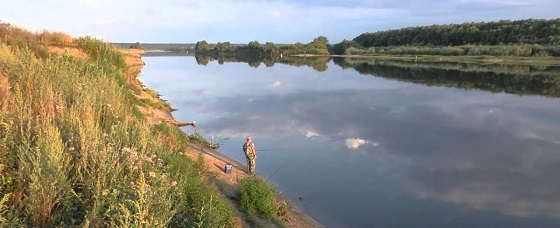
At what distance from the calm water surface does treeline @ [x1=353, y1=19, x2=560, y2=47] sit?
66.2 m

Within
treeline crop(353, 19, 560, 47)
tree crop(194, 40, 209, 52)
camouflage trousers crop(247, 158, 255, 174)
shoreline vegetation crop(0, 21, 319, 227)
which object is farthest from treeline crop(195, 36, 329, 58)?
shoreline vegetation crop(0, 21, 319, 227)

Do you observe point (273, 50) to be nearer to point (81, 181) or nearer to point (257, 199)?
point (257, 199)

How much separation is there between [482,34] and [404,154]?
94389mm

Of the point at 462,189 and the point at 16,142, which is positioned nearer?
the point at 16,142

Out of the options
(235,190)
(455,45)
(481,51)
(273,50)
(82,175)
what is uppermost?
(455,45)

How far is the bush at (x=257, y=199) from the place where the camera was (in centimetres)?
966

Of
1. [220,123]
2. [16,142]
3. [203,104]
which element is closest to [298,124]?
[220,123]

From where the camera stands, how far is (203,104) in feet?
99.3

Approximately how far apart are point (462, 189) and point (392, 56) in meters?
98.6

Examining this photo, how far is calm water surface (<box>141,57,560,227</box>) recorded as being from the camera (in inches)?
441

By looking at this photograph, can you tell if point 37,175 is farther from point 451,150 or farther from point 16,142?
point 451,150

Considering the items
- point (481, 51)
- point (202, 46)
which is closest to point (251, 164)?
point (481, 51)

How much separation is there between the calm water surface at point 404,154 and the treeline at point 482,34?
6623 centimetres

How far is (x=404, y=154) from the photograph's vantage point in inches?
642
